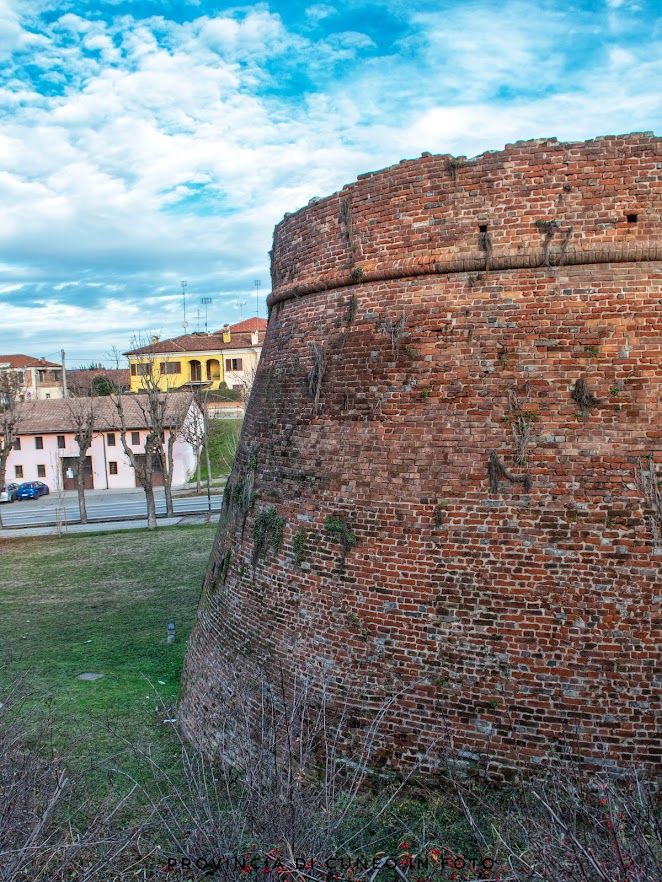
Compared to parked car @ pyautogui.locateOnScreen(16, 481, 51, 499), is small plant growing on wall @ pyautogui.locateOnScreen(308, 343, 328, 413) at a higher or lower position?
higher

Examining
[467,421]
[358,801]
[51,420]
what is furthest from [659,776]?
[51,420]

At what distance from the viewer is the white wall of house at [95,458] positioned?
40.2 m

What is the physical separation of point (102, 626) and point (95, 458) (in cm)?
2742

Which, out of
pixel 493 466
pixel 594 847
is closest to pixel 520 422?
pixel 493 466

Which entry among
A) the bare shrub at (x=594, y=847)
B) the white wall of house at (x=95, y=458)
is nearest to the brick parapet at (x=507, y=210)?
the bare shrub at (x=594, y=847)

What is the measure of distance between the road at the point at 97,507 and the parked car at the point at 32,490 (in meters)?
0.32

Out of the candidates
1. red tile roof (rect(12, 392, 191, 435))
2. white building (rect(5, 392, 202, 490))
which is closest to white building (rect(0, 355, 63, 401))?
red tile roof (rect(12, 392, 191, 435))

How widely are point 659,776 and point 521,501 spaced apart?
256 cm

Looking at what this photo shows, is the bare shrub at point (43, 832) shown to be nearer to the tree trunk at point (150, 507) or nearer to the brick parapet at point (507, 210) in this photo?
the brick parapet at point (507, 210)

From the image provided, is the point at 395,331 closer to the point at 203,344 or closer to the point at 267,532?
the point at 267,532

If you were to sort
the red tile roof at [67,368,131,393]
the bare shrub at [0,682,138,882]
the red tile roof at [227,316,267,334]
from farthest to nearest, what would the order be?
the red tile roof at [227,316,267,334] < the red tile roof at [67,368,131,393] < the bare shrub at [0,682,138,882]

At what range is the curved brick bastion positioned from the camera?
18.6 ft

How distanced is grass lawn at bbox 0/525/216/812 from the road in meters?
4.33

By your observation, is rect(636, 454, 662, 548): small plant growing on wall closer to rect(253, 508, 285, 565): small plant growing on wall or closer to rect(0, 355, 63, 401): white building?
rect(253, 508, 285, 565): small plant growing on wall
